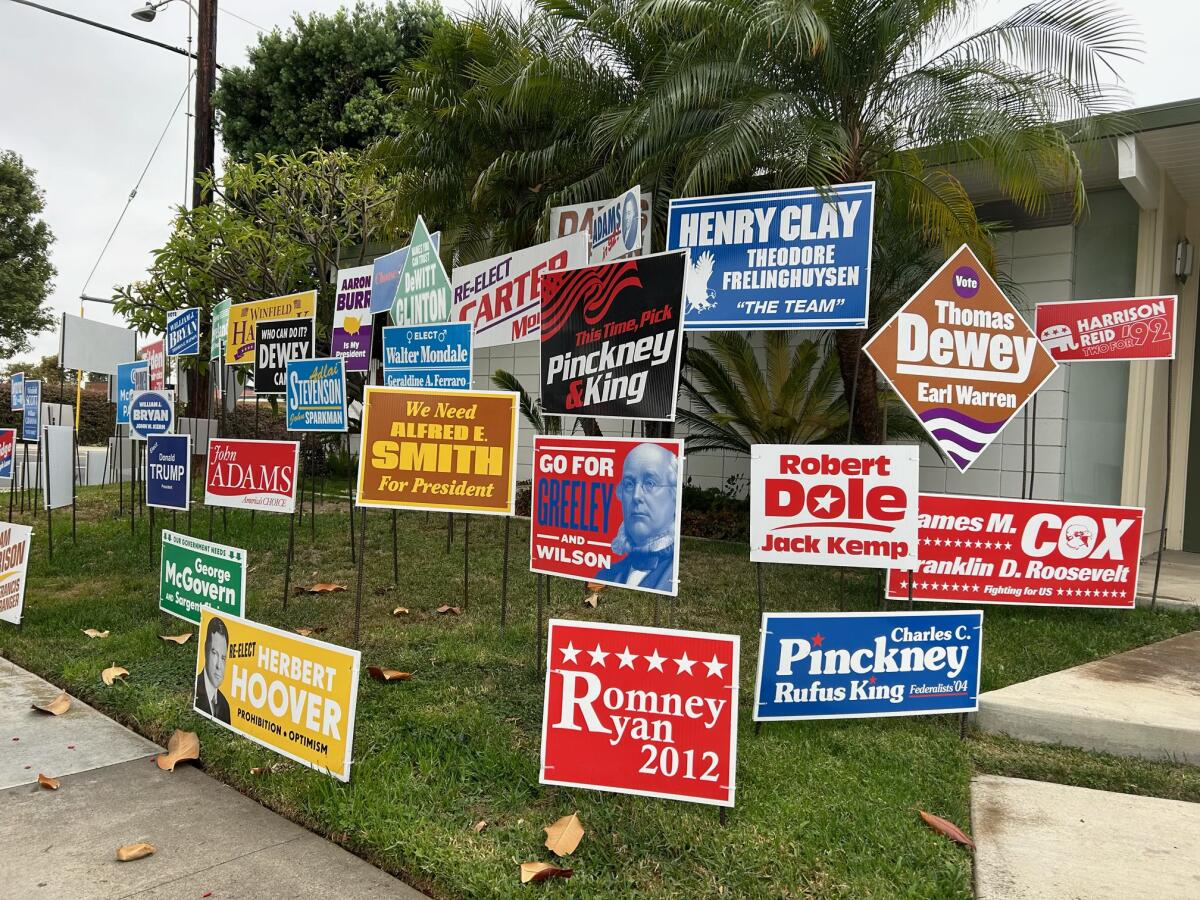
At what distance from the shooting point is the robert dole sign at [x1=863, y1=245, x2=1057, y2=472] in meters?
5.05

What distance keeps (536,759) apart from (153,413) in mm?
6332

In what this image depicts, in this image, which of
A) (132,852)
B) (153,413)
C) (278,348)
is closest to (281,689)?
(132,852)

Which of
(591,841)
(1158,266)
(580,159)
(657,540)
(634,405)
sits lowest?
(591,841)

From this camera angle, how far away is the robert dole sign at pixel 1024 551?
6.10m

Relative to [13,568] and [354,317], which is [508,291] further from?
[13,568]

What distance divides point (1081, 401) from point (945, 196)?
3.04 metres

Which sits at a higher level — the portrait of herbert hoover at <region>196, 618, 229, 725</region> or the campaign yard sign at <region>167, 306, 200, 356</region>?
the campaign yard sign at <region>167, 306, 200, 356</region>

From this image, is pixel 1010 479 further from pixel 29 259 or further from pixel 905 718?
pixel 29 259

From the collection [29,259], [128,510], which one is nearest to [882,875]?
[128,510]

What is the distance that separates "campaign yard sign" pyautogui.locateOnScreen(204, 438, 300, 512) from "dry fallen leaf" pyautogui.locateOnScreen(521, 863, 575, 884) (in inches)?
148

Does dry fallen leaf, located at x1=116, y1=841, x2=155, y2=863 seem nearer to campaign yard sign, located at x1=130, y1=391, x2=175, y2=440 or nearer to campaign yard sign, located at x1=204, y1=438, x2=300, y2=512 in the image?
campaign yard sign, located at x1=204, y1=438, x2=300, y2=512

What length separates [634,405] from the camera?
4.32 m

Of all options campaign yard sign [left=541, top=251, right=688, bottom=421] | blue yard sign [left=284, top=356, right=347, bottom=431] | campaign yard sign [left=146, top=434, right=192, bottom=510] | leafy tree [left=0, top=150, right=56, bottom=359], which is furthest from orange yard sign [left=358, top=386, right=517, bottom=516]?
leafy tree [left=0, top=150, right=56, bottom=359]

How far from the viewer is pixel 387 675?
4867 millimetres
